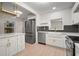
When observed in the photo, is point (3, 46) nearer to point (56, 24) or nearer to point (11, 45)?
point (11, 45)

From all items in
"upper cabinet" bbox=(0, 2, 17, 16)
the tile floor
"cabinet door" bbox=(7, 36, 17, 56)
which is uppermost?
"upper cabinet" bbox=(0, 2, 17, 16)

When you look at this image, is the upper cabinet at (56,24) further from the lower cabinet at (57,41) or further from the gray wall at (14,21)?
the gray wall at (14,21)

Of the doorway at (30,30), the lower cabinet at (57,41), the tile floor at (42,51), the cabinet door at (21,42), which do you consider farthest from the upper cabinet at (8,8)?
the lower cabinet at (57,41)

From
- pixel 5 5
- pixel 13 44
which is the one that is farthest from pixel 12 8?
pixel 13 44

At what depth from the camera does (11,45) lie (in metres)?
1.70

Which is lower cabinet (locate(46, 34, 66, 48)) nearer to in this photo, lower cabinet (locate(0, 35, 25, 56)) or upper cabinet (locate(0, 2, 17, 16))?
lower cabinet (locate(0, 35, 25, 56))

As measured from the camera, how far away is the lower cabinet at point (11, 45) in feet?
4.91

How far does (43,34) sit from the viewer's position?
8.02ft

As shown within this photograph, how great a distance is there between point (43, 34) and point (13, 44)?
110cm

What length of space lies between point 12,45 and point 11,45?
0.10 feet

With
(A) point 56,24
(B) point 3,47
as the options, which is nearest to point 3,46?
(B) point 3,47

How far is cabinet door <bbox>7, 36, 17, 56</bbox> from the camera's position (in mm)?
1655

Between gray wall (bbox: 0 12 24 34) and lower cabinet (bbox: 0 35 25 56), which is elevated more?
gray wall (bbox: 0 12 24 34)

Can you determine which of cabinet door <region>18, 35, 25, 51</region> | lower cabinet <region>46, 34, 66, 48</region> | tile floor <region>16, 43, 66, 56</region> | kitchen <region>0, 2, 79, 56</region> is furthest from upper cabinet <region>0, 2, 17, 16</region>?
lower cabinet <region>46, 34, 66, 48</region>
